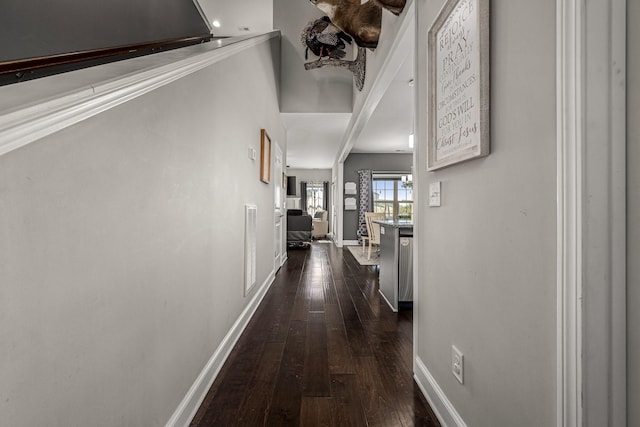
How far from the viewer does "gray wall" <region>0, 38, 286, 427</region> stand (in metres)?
0.58

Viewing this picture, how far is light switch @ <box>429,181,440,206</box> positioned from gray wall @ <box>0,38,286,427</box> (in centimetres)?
110

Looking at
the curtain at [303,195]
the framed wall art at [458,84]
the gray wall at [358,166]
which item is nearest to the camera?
the framed wall art at [458,84]

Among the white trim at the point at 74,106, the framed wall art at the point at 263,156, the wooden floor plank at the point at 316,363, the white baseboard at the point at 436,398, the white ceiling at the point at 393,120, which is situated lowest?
the wooden floor plank at the point at 316,363

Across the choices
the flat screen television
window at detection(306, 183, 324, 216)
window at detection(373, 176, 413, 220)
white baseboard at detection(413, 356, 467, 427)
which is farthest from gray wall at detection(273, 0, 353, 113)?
window at detection(306, 183, 324, 216)

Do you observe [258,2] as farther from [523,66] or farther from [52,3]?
[523,66]

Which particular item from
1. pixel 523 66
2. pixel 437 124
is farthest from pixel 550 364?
pixel 437 124

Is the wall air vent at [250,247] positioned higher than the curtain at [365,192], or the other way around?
the curtain at [365,192]

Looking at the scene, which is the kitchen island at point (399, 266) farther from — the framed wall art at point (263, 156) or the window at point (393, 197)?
the window at point (393, 197)

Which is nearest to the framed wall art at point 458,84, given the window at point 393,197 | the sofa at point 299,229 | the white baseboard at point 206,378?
the white baseboard at point 206,378

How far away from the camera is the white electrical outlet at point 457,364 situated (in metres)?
1.16

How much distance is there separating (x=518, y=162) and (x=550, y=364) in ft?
1.68

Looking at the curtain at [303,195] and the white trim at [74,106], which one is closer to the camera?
the white trim at [74,106]

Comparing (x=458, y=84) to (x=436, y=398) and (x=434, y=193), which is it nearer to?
(x=434, y=193)

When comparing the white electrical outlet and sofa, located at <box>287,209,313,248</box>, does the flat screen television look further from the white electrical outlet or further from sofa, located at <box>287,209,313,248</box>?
sofa, located at <box>287,209,313,248</box>
